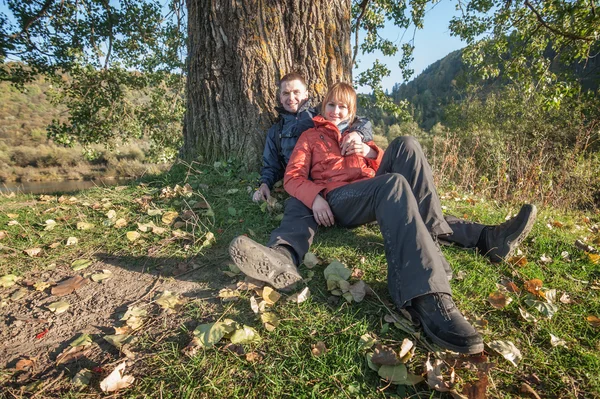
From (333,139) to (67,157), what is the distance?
4996cm

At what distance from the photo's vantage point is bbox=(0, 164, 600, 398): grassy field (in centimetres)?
120

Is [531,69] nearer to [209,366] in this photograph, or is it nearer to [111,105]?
[209,366]

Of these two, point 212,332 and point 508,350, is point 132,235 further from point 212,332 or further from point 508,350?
point 508,350

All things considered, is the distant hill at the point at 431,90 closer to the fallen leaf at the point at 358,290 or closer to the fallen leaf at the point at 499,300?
the fallen leaf at the point at 499,300

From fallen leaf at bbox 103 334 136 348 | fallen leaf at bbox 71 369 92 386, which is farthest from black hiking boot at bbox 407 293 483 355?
fallen leaf at bbox 71 369 92 386

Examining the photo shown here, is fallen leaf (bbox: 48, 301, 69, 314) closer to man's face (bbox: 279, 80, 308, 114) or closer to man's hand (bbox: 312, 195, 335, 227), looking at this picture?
man's hand (bbox: 312, 195, 335, 227)

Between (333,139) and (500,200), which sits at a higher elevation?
(333,139)

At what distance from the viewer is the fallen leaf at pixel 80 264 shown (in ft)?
6.64

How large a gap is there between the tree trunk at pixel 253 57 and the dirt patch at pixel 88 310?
71.3 inches

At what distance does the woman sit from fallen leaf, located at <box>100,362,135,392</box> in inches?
50.9

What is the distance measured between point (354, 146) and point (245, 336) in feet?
5.74

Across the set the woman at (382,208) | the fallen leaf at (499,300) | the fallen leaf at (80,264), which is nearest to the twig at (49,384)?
the fallen leaf at (80,264)

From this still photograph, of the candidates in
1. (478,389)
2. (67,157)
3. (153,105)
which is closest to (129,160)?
(67,157)

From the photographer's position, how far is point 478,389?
3.71ft
